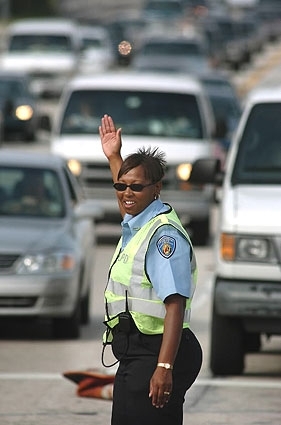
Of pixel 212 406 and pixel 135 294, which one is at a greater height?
pixel 212 406

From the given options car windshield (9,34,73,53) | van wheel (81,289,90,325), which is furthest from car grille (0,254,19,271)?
car windshield (9,34,73,53)

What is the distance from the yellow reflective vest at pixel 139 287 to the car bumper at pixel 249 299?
14.5 ft

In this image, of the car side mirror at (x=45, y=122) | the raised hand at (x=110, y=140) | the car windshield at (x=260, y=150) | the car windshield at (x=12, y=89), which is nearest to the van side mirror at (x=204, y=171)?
the car windshield at (x=260, y=150)

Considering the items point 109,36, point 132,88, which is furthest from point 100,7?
point 132,88

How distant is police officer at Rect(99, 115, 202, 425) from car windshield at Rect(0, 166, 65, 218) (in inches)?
308

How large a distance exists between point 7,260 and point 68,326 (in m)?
0.79

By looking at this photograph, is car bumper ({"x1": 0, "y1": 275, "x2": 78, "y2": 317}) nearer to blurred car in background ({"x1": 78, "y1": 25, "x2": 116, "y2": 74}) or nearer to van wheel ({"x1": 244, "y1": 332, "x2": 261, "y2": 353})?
van wheel ({"x1": 244, "y1": 332, "x2": 261, "y2": 353})

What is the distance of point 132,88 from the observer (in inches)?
837

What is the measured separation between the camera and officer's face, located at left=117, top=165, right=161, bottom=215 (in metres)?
6.25

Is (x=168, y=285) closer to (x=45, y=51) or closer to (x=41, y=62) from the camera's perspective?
(x=41, y=62)

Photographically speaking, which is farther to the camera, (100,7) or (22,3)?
(100,7)

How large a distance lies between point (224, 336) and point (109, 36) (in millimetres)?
54993

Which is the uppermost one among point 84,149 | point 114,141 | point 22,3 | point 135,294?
point 22,3

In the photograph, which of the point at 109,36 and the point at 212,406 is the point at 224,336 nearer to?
the point at 212,406
